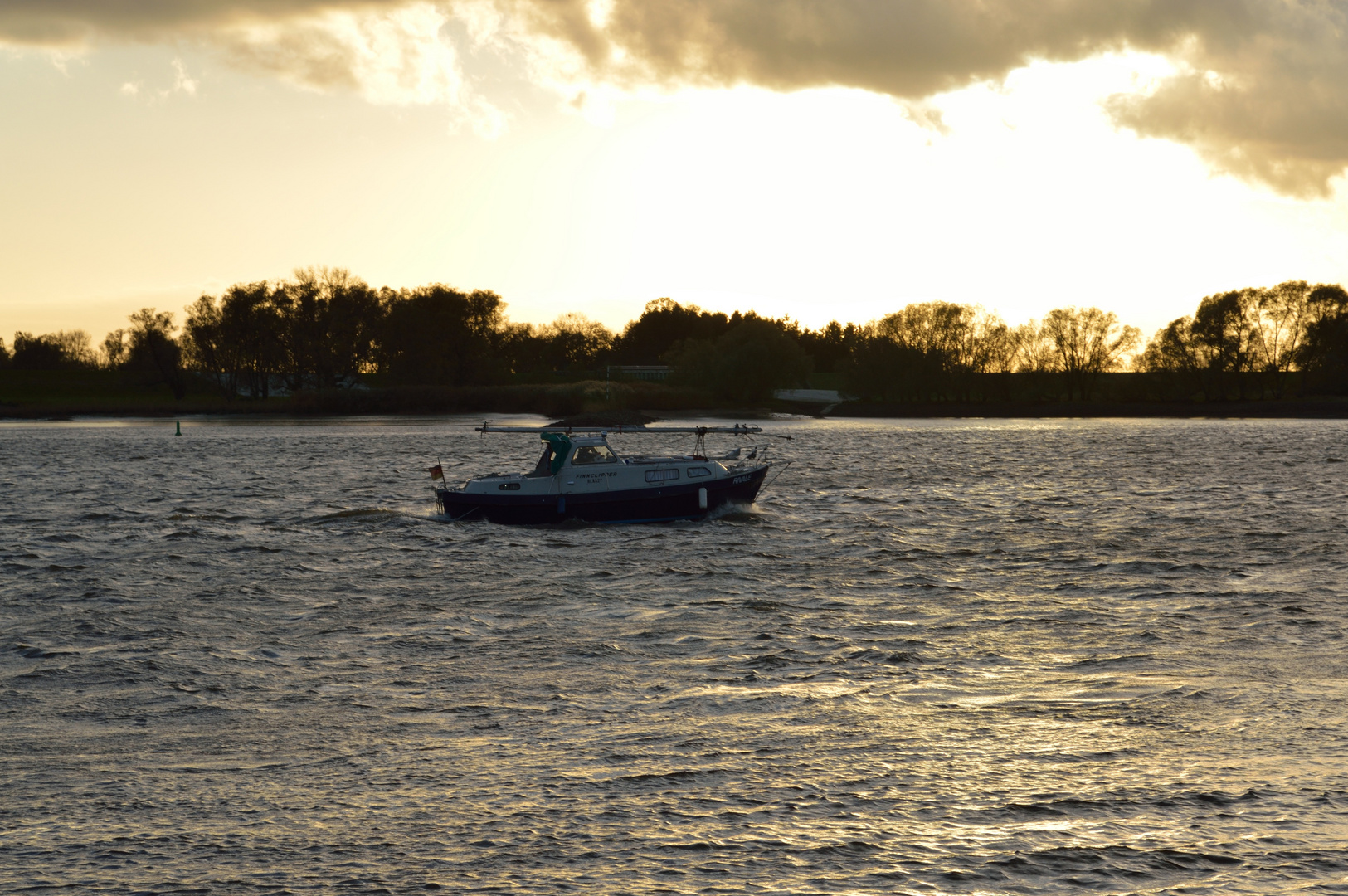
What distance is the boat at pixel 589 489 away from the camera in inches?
1510

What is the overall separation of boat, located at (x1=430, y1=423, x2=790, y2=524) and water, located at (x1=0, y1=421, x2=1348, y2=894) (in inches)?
91.8

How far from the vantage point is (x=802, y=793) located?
1098 centimetres

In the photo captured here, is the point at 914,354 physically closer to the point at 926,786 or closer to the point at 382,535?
the point at 382,535

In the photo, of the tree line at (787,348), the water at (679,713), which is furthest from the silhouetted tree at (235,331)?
the water at (679,713)

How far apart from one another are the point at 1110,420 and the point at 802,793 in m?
151

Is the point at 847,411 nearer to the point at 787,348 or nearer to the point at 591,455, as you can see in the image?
the point at 787,348

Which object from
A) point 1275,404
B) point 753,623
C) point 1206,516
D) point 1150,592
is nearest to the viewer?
point 753,623

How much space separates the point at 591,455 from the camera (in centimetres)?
3931

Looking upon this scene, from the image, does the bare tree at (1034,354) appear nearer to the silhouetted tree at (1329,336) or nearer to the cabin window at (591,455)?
the silhouetted tree at (1329,336)

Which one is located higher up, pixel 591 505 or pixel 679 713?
pixel 591 505

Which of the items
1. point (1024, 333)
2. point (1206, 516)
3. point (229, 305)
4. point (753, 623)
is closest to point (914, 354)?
point (1024, 333)

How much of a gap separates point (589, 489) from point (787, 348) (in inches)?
4268

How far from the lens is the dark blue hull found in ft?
126

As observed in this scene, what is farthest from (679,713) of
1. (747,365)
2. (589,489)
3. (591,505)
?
(747,365)
